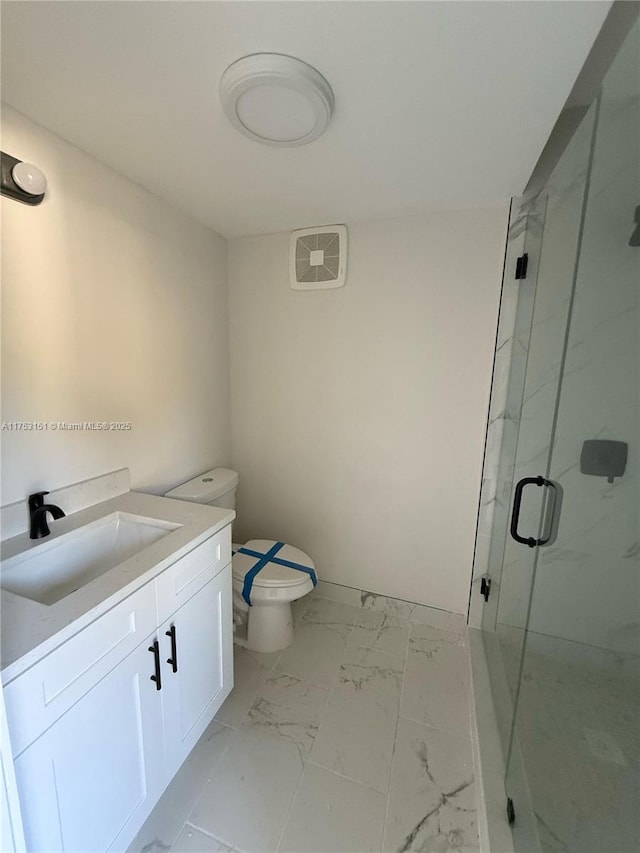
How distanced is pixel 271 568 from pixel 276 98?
5.77 ft

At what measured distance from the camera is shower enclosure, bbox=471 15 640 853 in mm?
958

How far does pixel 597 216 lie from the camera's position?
1.10 m

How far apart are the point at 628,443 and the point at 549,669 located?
0.80 m

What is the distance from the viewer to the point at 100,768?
2.92 ft

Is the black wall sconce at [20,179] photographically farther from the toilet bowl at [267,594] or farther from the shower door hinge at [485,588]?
the shower door hinge at [485,588]

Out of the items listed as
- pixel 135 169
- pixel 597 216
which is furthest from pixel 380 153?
pixel 135 169

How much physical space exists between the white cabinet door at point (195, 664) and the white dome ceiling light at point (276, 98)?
1.48 meters

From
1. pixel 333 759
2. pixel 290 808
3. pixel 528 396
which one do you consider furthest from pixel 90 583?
pixel 528 396

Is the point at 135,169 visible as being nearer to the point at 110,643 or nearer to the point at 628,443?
the point at 110,643

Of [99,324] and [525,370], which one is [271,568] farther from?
[525,370]

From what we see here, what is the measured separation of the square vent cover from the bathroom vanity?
50.9 inches

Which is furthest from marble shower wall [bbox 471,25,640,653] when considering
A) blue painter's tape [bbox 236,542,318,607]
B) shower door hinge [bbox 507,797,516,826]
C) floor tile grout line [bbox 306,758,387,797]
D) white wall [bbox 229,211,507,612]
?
blue painter's tape [bbox 236,542,318,607]

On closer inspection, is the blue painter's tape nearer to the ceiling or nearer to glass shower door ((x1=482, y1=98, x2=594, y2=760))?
glass shower door ((x1=482, y1=98, x2=594, y2=760))

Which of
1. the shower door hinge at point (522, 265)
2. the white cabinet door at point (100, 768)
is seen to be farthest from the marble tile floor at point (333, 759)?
the shower door hinge at point (522, 265)
